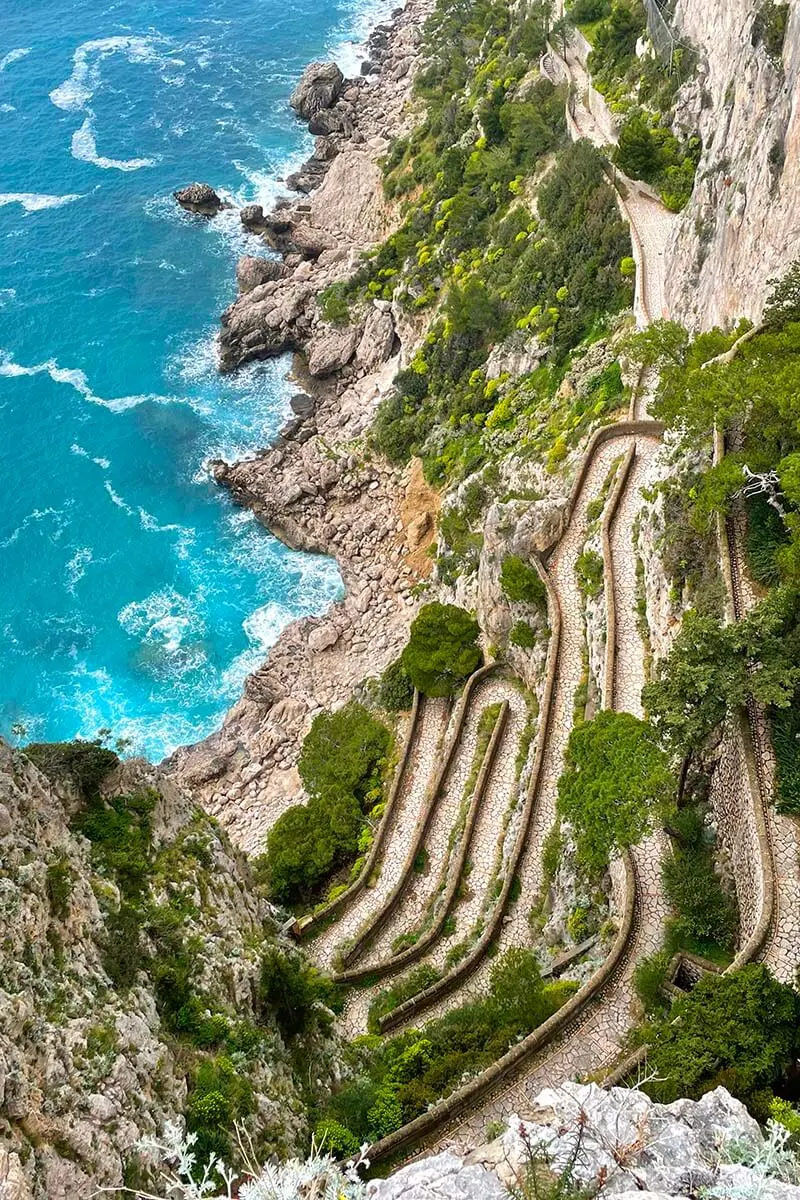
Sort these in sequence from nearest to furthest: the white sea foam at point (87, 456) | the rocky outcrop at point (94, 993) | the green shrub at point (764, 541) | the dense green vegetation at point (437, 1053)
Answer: the rocky outcrop at point (94, 993) < the dense green vegetation at point (437, 1053) < the green shrub at point (764, 541) < the white sea foam at point (87, 456)

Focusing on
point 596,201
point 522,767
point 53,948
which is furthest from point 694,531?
point 596,201

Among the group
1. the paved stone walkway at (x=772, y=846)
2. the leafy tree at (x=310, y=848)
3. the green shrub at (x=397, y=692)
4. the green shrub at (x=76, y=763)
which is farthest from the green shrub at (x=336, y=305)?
the paved stone walkway at (x=772, y=846)

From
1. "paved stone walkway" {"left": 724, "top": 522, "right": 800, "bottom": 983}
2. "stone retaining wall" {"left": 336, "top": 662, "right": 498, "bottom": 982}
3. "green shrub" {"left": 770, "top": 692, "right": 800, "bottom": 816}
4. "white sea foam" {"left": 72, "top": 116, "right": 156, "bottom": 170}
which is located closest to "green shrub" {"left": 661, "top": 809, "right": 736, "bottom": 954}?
"paved stone walkway" {"left": 724, "top": 522, "right": 800, "bottom": 983}

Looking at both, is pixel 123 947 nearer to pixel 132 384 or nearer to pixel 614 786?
pixel 614 786

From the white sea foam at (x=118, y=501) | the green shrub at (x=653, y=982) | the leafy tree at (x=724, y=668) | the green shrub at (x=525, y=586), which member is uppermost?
the white sea foam at (x=118, y=501)

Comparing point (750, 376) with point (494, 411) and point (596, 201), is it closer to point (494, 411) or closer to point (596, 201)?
point (494, 411)

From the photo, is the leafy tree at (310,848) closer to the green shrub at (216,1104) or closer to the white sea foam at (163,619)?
the green shrub at (216,1104)
